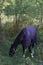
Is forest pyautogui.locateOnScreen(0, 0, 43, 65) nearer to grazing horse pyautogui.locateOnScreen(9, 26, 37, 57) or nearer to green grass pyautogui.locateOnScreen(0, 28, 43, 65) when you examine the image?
green grass pyautogui.locateOnScreen(0, 28, 43, 65)

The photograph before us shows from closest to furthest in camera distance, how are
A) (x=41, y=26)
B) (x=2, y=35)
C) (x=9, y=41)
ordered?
1. (x=9, y=41)
2. (x=2, y=35)
3. (x=41, y=26)

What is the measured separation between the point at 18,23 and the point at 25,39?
383 centimetres

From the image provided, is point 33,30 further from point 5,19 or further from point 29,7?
point 5,19

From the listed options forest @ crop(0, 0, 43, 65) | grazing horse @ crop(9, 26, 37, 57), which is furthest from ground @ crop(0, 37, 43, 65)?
grazing horse @ crop(9, 26, 37, 57)

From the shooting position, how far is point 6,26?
1352cm

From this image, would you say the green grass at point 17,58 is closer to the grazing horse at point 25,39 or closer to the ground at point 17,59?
the ground at point 17,59

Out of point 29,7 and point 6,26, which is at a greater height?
point 29,7

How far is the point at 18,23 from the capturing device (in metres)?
13.5

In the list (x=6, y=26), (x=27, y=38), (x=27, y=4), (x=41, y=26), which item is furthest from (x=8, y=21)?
(x=27, y=38)

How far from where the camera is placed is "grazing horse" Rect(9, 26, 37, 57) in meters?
9.52

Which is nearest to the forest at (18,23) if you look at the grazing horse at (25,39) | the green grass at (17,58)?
the green grass at (17,58)

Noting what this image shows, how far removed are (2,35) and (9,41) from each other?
1.24 metres

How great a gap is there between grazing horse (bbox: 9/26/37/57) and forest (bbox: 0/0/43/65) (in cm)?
30

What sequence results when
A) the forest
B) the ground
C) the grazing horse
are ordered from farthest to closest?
the grazing horse, the forest, the ground
